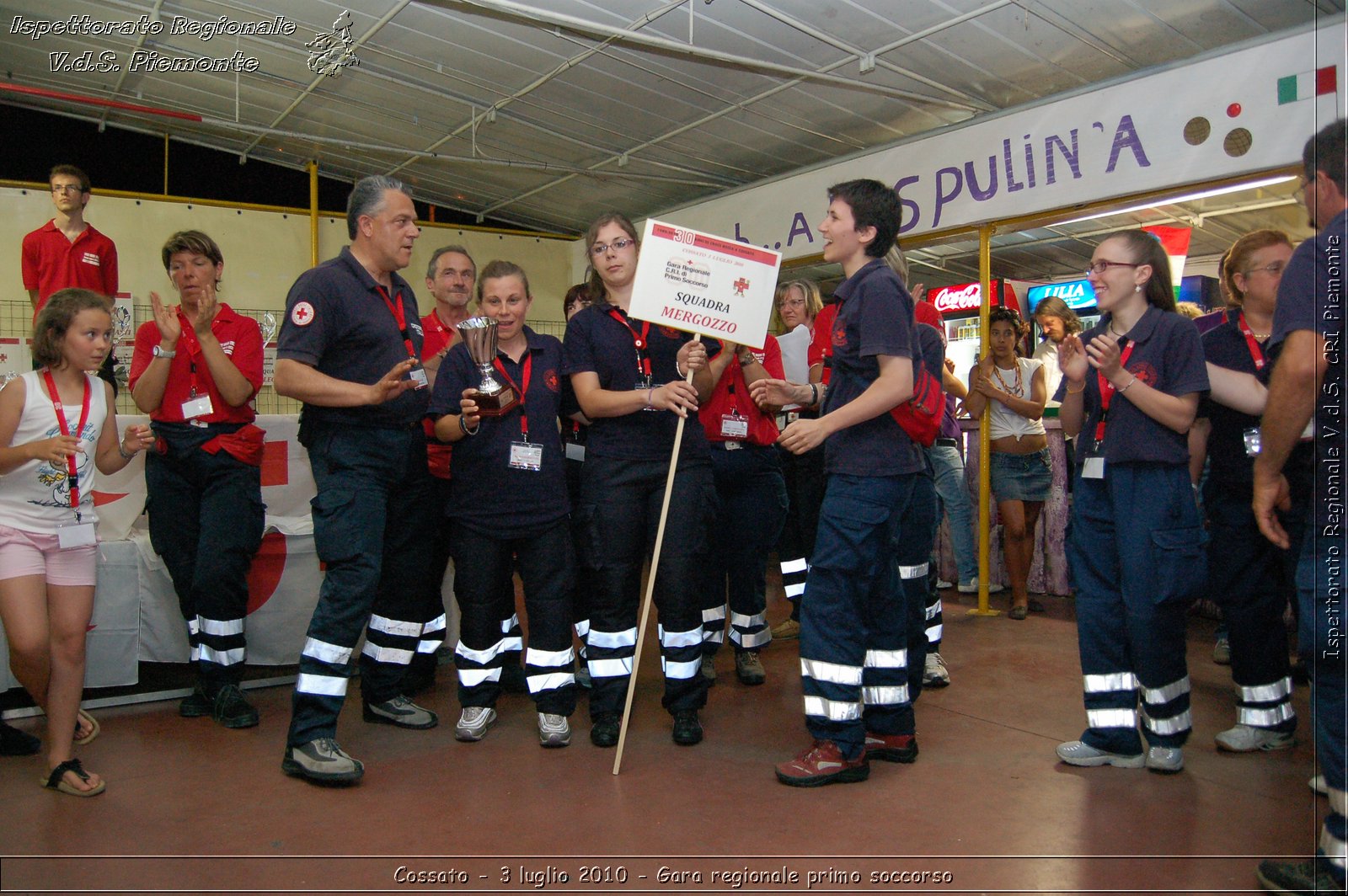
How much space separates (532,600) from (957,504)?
359 cm

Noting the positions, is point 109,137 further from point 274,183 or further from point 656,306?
point 656,306

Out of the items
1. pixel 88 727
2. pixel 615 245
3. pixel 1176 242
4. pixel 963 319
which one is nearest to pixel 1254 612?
pixel 615 245

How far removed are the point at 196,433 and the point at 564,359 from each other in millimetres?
1545

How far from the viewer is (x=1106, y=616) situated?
3.05m

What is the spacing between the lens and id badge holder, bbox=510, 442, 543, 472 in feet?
10.8

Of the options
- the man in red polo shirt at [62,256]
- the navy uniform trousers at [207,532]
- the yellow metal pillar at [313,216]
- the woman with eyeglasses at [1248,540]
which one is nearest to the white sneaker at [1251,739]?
the woman with eyeglasses at [1248,540]

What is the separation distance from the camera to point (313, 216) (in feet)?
31.9

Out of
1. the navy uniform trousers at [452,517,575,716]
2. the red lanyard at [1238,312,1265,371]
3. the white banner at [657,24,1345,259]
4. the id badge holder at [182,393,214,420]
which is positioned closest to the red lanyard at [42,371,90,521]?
the id badge holder at [182,393,214,420]

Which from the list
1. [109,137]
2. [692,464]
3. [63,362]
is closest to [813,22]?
[692,464]

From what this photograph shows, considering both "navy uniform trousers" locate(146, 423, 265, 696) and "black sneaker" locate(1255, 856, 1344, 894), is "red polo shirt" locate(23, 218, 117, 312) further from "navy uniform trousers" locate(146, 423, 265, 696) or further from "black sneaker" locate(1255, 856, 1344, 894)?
"black sneaker" locate(1255, 856, 1344, 894)

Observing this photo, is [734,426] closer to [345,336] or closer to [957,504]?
[345,336]

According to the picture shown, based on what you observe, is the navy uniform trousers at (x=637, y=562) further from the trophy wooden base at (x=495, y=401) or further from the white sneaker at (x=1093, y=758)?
the white sneaker at (x=1093, y=758)

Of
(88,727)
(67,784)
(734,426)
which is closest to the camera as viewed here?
(67,784)

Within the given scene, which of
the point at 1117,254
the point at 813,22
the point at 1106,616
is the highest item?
the point at 813,22
